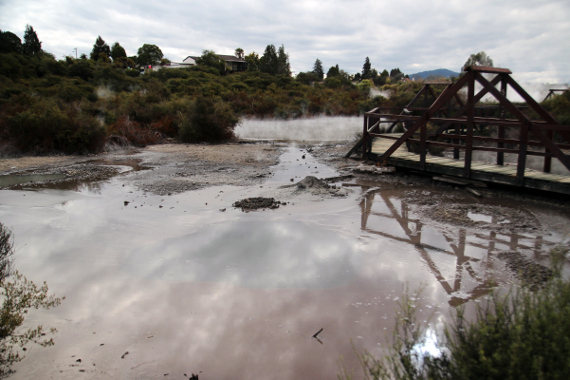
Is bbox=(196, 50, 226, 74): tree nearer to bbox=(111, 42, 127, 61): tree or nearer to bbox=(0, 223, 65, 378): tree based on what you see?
bbox=(111, 42, 127, 61): tree

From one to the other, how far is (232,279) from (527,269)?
361cm

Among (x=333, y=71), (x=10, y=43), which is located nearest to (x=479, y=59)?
(x=333, y=71)

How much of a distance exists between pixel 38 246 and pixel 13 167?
841 centimetres

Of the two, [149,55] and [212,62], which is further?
[149,55]

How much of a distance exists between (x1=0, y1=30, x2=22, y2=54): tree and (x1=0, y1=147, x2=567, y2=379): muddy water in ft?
185

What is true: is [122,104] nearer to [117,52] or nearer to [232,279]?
[232,279]

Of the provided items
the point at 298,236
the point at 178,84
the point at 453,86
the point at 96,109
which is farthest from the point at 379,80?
the point at 298,236

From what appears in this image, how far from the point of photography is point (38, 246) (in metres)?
6.15

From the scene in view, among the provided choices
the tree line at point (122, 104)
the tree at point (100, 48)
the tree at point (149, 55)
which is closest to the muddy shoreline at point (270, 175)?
the tree line at point (122, 104)

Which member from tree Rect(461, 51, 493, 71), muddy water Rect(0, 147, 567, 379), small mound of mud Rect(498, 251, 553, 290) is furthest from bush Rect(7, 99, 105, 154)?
tree Rect(461, 51, 493, 71)

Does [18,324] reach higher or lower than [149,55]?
lower

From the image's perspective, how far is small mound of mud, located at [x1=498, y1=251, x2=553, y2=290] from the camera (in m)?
4.55

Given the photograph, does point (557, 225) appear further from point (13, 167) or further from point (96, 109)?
point (96, 109)

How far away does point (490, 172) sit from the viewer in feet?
28.8
